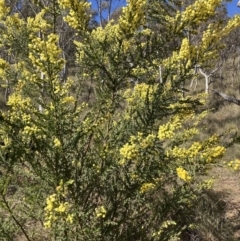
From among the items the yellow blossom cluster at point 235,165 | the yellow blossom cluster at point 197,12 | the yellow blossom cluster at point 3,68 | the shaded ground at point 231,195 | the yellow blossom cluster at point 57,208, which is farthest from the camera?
the shaded ground at point 231,195

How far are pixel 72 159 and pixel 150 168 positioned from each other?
0.55 meters

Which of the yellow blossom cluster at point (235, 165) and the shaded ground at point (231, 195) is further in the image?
the shaded ground at point (231, 195)

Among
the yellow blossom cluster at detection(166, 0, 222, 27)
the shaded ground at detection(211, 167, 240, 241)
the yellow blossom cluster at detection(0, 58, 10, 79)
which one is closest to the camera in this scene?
the yellow blossom cluster at detection(166, 0, 222, 27)

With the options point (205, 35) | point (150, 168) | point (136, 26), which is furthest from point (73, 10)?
point (150, 168)

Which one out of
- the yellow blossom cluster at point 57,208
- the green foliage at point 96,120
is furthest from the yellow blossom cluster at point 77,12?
the yellow blossom cluster at point 57,208

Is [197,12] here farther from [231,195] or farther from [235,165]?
[231,195]

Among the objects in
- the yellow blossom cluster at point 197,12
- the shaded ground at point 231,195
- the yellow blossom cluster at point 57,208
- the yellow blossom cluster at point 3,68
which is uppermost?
the yellow blossom cluster at point 197,12

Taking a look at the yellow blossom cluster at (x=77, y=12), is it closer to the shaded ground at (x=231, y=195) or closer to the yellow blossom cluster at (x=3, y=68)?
the yellow blossom cluster at (x=3, y=68)

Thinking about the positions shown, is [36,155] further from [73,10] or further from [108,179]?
[73,10]

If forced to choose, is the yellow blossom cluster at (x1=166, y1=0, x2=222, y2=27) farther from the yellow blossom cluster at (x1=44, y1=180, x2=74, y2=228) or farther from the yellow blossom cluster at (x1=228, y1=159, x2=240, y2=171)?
the yellow blossom cluster at (x1=44, y1=180, x2=74, y2=228)

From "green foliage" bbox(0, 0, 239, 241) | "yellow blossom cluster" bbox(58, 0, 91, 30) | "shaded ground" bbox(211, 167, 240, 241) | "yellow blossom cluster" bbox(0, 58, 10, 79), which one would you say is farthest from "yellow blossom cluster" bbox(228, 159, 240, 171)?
"shaded ground" bbox(211, 167, 240, 241)

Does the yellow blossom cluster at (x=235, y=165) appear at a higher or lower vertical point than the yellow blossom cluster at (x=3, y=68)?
lower

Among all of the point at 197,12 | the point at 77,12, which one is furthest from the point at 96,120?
the point at 197,12

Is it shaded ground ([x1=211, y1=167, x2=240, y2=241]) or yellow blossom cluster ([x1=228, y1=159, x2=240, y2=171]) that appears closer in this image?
yellow blossom cluster ([x1=228, y1=159, x2=240, y2=171])
